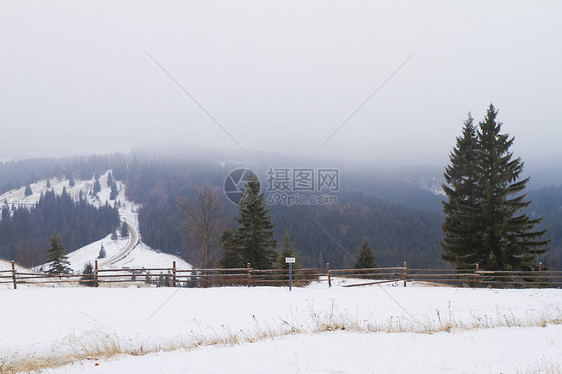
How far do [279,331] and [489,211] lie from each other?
59.7 ft

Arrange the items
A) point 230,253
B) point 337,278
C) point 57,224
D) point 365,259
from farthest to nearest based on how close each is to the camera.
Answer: point 57,224 < point 365,259 < point 230,253 < point 337,278

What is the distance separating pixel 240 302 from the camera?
41.8 feet

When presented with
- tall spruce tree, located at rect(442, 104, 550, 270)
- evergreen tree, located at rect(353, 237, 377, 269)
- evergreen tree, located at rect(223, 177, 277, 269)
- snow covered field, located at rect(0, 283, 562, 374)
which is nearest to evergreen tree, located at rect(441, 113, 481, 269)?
tall spruce tree, located at rect(442, 104, 550, 270)

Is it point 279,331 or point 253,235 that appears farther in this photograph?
point 253,235

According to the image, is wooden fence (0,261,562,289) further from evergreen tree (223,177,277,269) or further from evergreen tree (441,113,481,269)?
evergreen tree (223,177,277,269)

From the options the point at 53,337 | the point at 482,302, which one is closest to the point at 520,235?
the point at 482,302

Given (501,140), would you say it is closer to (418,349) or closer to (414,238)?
(418,349)

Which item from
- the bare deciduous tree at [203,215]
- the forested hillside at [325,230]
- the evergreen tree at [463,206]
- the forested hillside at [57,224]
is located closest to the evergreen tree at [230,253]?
the bare deciduous tree at [203,215]

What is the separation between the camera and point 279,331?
759 centimetres

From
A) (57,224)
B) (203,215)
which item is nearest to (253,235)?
(203,215)

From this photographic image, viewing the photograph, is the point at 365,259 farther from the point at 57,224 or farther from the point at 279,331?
the point at 57,224

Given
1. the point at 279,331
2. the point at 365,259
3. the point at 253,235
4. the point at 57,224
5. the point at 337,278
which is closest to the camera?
the point at 279,331

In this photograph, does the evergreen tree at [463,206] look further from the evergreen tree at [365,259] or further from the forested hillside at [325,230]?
the forested hillside at [325,230]

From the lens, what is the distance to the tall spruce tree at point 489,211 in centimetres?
1914
